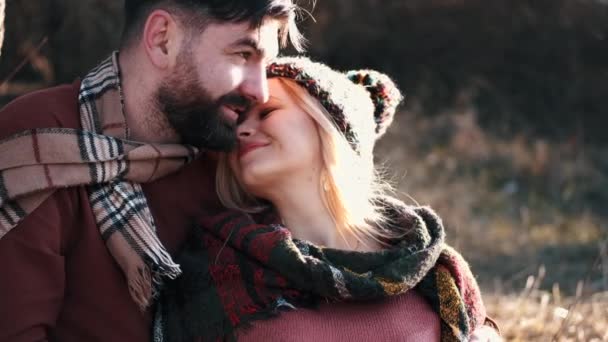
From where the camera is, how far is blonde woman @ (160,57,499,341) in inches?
114

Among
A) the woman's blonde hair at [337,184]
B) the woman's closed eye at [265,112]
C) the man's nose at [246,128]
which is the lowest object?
the woman's blonde hair at [337,184]

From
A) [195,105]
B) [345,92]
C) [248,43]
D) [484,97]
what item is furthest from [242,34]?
[484,97]

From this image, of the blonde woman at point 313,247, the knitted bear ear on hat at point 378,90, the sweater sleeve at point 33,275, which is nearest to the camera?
the sweater sleeve at point 33,275

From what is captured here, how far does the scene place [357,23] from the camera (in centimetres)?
963

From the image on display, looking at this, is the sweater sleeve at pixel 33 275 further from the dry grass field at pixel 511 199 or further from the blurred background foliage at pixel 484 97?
the blurred background foliage at pixel 484 97

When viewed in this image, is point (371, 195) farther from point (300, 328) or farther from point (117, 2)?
point (117, 2)

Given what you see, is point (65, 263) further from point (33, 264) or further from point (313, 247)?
point (313, 247)

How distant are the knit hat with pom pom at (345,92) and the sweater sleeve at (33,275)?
92 centimetres

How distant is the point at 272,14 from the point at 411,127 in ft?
20.5

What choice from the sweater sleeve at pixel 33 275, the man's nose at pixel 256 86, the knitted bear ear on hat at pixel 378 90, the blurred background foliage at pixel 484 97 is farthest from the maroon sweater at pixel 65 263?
the blurred background foliage at pixel 484 97

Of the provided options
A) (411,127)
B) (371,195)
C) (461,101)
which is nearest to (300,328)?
(371,195)

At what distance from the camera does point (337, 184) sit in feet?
10.4

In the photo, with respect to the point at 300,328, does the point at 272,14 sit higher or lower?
higher

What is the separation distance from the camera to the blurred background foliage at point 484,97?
679 centimetres
